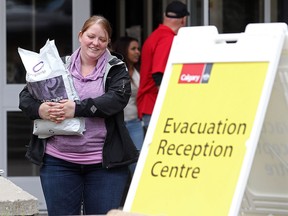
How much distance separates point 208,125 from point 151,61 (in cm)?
322

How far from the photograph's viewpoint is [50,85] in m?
5.41

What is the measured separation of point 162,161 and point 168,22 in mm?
3383

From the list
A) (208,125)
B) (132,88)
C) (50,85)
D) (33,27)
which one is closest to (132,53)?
(132,88)

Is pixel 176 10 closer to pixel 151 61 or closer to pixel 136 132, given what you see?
pixel 151 61

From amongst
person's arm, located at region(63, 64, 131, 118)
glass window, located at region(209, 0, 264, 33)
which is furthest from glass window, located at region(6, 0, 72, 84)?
person's arm, located at region(63, 64, 131, 118)

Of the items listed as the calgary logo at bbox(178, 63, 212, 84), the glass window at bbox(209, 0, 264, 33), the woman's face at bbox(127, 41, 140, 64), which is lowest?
the woman's face at bbox(127, 41, 140, 64)

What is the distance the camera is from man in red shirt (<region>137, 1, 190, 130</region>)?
7.79 metres

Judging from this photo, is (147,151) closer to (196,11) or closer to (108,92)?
(108,92)

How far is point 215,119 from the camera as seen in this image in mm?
4676

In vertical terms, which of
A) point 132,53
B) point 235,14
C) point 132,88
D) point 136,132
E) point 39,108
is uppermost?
point 39,108

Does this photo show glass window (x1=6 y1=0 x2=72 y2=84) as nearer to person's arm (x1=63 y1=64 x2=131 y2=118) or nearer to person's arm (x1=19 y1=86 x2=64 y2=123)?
person's arm (x1=19 y1=86 x2=64 y2=123)

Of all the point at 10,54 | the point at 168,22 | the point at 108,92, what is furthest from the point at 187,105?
the point at 10,54

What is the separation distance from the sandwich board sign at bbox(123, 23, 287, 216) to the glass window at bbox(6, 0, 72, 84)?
11.8ft

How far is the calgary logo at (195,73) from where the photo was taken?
15.8 ft
